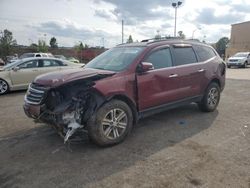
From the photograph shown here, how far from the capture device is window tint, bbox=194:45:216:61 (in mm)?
5836

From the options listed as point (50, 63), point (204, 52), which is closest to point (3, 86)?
point (50, 63)

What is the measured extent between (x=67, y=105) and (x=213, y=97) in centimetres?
388

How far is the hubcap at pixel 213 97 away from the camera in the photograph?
604cm

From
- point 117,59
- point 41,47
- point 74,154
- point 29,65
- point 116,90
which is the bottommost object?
point 74,154

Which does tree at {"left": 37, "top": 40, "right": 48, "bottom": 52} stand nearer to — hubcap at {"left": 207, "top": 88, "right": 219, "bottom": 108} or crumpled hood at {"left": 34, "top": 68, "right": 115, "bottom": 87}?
hubcap at {"left": 207, "top": 88, "right": 219, "bottom": 108}

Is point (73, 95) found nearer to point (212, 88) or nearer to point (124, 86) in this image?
point (124, 86)

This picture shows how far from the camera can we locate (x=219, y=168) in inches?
131

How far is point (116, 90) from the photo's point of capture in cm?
407

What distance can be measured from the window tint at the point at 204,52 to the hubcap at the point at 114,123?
2.71 metres

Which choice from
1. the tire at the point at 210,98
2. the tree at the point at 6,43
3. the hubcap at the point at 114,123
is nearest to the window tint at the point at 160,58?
the hubcap at the point at 114,123

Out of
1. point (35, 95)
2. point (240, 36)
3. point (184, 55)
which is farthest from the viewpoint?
point (240, 36)

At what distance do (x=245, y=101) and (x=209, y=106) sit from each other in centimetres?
214

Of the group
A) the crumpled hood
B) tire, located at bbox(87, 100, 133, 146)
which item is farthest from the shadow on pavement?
the crumpled hood

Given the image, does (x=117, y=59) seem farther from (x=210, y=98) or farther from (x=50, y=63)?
(x=50, y=63)
